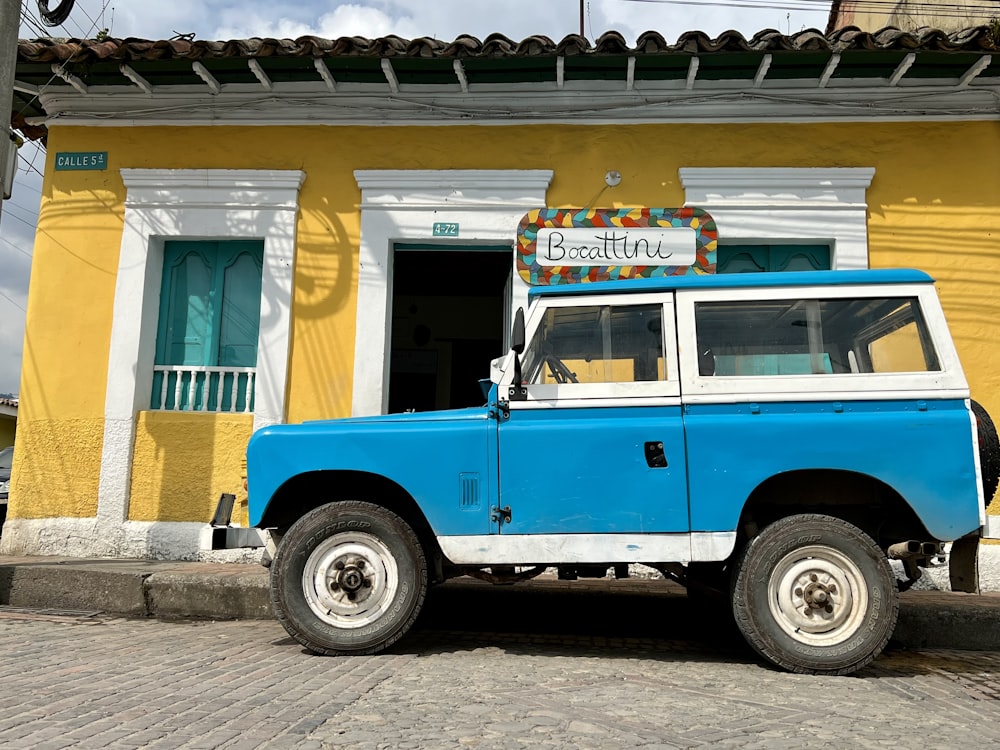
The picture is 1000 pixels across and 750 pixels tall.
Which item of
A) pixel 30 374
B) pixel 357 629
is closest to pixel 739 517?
pixel 357 629

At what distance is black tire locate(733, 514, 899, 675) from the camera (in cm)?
411

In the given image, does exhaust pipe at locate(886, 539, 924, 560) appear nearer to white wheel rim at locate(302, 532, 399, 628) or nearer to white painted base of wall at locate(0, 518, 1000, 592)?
white wheel rim at locate(302, 532, 399, 628)

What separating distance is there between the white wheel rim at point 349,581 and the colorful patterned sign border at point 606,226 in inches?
141

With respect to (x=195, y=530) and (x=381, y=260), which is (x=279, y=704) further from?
(x=381, y=260)

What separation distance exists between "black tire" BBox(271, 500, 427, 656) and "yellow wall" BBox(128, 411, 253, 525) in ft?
10.2

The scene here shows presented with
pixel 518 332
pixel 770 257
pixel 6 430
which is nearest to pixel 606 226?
pixel 770 257

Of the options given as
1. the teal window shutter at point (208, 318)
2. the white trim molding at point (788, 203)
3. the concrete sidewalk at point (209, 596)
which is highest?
the white trim molding at point (788, 203)

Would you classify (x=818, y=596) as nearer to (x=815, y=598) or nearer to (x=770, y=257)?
(x=815, y=598)

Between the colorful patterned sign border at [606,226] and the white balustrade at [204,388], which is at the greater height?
the colorful patterned sign border at [606,226]

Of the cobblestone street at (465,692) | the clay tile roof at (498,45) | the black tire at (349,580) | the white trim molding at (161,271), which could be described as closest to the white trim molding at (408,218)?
the white trim molding at (161,271)

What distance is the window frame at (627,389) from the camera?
4.42 meters

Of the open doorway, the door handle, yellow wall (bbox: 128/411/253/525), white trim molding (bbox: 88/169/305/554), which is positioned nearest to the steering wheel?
the door handle

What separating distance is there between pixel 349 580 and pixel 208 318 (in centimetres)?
425

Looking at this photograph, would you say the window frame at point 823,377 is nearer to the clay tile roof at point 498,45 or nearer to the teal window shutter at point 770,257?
the teal window shutter at point 770,257
